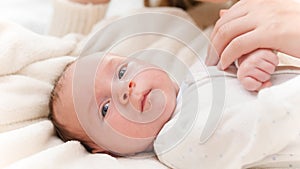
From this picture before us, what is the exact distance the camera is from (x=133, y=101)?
84 cm

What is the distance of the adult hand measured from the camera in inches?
31.6

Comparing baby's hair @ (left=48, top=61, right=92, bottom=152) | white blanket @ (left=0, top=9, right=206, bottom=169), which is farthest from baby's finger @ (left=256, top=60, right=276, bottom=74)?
baby's hair @ (left=48, top=61, right=92, bottom=152)

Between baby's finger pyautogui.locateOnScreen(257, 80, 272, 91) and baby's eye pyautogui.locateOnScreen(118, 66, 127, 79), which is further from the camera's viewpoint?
baby's eye pyautogui.locateOnScreen(118, 66, 127, 79)

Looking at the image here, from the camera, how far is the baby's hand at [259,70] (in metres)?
0.78

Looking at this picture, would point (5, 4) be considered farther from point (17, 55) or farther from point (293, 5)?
point (293, 5)

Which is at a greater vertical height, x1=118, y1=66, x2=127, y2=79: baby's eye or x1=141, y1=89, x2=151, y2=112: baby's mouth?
x1=118, y1=66, x2=127, y2=79: baby's eye

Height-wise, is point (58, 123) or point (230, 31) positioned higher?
point (230, 31)

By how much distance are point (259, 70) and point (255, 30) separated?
3.0 inches

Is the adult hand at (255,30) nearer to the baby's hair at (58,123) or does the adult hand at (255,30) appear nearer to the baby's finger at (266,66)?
the baby's finger at (266,66)

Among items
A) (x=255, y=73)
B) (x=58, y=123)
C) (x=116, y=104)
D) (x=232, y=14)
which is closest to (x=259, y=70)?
(x=255, y=73)

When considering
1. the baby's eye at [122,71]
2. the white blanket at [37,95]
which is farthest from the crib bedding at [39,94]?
the baby's eye at [122,71]

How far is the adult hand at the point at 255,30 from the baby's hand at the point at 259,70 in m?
0.02

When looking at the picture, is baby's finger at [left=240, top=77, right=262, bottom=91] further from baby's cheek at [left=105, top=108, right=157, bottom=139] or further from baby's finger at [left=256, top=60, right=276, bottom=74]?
baby's cheek at [left=105, top=108, right=157, bottom=139]

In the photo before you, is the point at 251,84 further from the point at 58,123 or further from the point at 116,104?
the point at 58,123
